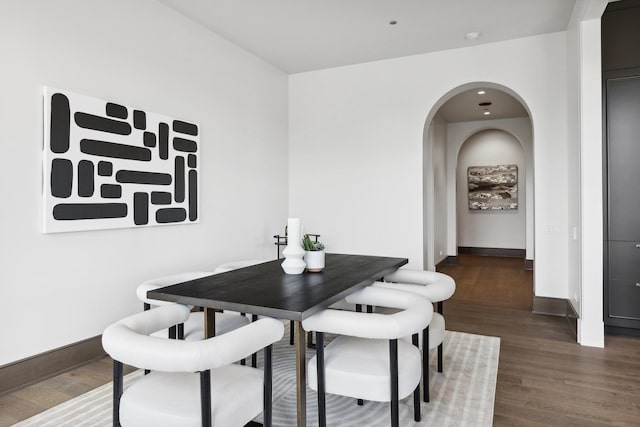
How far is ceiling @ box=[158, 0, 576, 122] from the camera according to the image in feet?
12.0

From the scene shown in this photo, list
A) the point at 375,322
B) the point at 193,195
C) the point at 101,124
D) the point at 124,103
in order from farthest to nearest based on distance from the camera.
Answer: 1. the point at 193,195
2. the point at 124,103
3. the point at 101,124
4. the point at 375,322

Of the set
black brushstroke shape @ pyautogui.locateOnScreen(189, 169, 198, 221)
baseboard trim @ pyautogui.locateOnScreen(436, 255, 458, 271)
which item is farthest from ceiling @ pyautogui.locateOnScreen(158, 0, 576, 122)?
baseboard trim @ pyautogui.locateOnScreen(436, 255, 458, 271)

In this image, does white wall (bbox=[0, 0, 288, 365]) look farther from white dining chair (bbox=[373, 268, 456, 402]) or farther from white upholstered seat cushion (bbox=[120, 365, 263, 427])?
white dining chair (bbox=[373, 268, 456, 402])

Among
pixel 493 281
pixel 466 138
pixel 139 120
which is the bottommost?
pixel 493 281

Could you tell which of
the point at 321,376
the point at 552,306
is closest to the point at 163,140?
the point at 321,376

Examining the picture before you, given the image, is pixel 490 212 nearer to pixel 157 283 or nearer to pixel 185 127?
pixel 185 127

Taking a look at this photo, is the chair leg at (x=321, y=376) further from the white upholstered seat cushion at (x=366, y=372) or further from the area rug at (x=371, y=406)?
the area rug at (x=371, y=406)

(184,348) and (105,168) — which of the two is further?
(105,168)

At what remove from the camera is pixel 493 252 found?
30.2ft

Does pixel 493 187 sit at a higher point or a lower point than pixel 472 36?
lower

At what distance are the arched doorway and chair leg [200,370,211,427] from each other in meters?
5.29

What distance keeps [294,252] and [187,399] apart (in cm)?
127

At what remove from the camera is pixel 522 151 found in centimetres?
875

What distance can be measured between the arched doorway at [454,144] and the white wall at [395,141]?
1.65 metres
